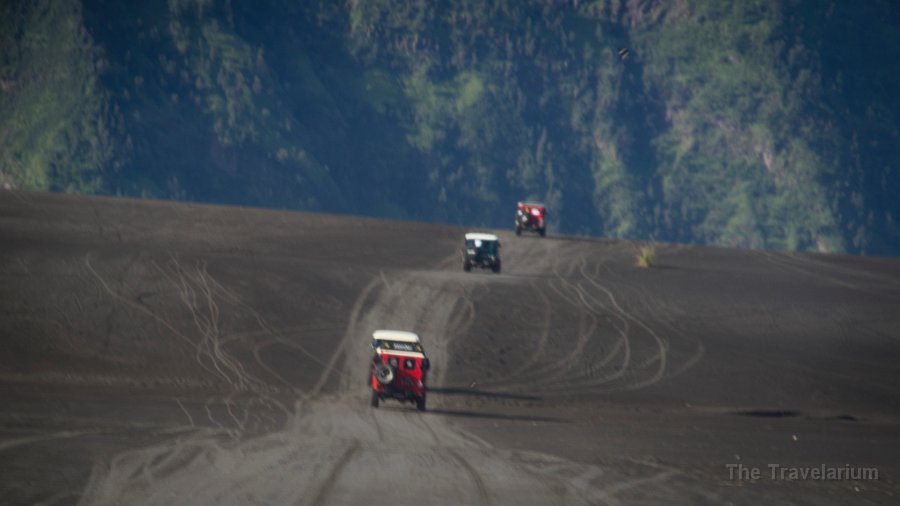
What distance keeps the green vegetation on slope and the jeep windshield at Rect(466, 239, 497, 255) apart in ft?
288

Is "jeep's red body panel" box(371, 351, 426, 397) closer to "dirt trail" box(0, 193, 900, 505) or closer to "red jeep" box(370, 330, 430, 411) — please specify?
"red jeep" box(370, 330, 430, 411)

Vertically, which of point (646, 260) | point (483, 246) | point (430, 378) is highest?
point (483, 246)

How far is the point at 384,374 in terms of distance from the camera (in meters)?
31.6

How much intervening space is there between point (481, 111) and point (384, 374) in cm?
13089

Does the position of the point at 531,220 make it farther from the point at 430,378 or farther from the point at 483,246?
the point at 430,378

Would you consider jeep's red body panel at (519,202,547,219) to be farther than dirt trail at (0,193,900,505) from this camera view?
Yes

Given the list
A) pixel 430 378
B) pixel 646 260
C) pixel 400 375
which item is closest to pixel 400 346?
pixel 400 375

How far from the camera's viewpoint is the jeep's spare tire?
103 feet

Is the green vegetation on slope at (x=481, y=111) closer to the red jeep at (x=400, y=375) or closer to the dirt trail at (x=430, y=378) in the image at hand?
the dirt trail at (x=430, y=378)

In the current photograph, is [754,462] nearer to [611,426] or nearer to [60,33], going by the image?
[611,426]

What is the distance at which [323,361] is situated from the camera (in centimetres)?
3816

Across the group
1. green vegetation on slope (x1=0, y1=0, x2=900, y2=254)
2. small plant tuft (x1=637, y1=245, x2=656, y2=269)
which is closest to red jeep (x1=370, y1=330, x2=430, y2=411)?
small plant tuft (x1=637, y1=245, x2=656, y2=269)

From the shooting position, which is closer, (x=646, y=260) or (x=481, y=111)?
(x=646, y=260)

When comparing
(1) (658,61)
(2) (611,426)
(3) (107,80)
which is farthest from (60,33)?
(2) (611,426)
